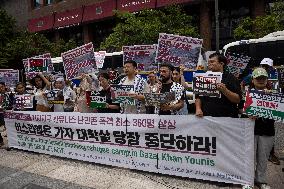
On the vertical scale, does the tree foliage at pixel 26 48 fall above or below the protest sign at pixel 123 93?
above

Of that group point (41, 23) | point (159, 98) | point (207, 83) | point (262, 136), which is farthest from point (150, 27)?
point (41, 23)

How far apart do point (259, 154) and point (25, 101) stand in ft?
17.2

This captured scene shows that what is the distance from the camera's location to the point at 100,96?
255 inches

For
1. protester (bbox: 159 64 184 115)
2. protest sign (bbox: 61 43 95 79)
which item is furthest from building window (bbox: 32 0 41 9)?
protester (bbox: 159 64 184 115)

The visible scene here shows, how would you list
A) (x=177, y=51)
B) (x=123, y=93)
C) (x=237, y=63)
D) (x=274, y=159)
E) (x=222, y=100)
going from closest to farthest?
(x=222, y=100), (x=274, y=159), (x=123, y=93), (x=177, y=51), (x=237, y=63)

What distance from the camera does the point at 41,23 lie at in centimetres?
3183

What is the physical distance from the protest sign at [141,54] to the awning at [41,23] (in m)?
24.8

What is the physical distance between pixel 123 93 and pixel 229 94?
1.95 meters

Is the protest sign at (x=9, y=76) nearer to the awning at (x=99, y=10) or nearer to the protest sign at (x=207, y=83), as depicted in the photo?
the protest sign at (x=207, y=83)

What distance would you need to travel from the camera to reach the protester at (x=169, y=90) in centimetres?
539

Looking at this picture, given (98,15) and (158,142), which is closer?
(158,142)


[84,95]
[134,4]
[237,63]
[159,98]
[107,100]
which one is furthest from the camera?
[134,4]

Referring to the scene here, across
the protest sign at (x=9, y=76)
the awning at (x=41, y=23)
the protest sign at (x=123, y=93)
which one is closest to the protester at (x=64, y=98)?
the protest sign at (x=123, y=93)

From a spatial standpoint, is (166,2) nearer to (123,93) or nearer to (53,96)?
(53,96)
